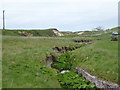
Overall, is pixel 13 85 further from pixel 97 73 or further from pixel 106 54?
pixel 106 54

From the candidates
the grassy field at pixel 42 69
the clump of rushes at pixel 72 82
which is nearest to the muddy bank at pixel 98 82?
the clump of rushes at pixel 72 82

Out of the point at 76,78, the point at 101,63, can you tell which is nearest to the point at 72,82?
the point at 76,78

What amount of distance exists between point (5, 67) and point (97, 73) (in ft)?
43.5

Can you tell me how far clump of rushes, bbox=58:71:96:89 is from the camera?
2250 cm

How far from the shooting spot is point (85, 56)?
112 ft

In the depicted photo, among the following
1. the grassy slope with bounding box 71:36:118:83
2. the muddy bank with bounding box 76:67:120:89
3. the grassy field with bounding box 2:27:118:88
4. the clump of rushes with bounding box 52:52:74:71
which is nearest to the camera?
the grassy field with bounding box 2:27:118:88

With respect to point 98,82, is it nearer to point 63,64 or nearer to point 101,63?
point 101,63

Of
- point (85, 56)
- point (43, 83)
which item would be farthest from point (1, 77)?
point (85, 56)

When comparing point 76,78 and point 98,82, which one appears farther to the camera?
point 76,78

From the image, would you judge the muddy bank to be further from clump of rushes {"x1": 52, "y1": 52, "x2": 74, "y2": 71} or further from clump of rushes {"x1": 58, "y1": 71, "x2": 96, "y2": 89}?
clump of rushes {"x1": 52, "y1": 52, "x2": 74, "y2": 71}

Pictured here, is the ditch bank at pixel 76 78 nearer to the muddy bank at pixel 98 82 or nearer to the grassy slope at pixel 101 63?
the muddy bank at pixel 98 82

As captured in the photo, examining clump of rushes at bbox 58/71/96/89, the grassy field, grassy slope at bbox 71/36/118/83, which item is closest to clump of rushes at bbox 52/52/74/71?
the grassy field

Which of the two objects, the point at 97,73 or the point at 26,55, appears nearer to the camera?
the point at 97,73

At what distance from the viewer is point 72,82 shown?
23578mm
